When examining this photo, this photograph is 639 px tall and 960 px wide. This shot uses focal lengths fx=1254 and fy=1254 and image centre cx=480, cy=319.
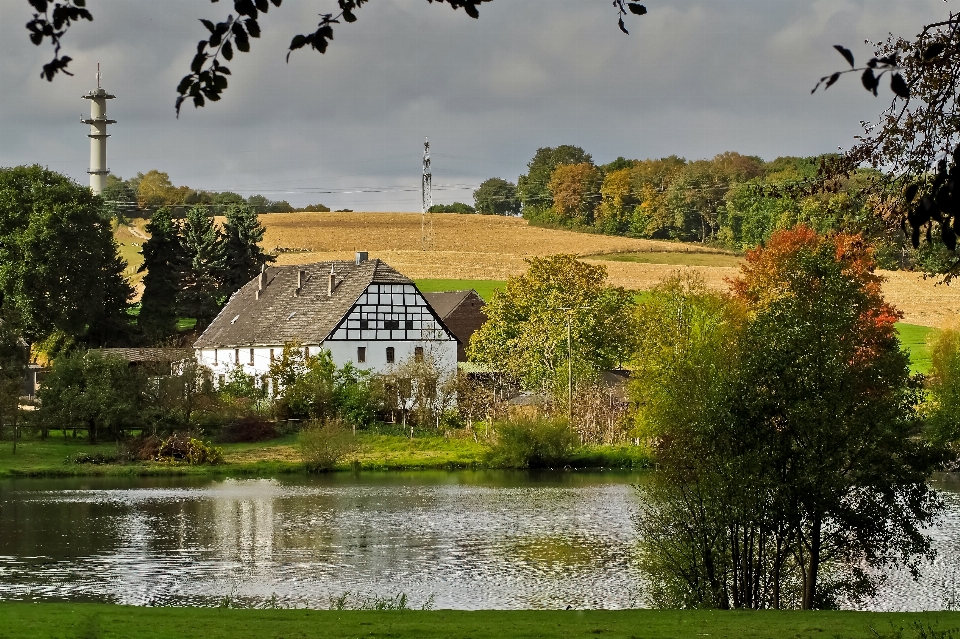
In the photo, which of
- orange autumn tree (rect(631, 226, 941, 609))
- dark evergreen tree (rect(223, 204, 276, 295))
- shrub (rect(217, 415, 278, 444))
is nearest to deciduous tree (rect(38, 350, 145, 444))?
shrub (rect(217, 415, 278, 444))

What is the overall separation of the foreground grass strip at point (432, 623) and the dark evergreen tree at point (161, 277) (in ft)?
226

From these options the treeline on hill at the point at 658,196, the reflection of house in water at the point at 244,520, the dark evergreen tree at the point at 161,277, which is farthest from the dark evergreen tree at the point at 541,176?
the reflection of house in water at the point at 244,520

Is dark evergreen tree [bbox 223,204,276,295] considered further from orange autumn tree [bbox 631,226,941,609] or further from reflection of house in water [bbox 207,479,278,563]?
orange autumn tree [bbox 631,226,941,609]

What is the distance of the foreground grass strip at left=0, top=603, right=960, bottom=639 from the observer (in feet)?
46.4

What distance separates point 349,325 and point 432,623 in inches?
2149

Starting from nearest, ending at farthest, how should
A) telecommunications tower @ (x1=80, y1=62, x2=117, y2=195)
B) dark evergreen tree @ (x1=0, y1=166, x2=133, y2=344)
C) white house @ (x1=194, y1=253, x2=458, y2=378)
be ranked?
white house @ (x1=194, y1=253, x2=458, y2=378) < dark evergreen tree @ (x1=0, y1=166, x2=133, y2=344) < telecommunications tower @ (x1=80, y1=62, x2=117, y2=195)

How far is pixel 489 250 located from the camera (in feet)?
397

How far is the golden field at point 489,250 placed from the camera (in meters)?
98.2

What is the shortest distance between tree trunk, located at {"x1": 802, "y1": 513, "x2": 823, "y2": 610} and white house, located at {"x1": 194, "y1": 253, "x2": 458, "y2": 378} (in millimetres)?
45585

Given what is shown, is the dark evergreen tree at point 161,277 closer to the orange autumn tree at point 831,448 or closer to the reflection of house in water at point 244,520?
the reflection of house in water at point 244,520

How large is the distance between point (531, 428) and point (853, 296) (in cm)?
2905

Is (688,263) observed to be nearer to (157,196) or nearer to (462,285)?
(462,285)

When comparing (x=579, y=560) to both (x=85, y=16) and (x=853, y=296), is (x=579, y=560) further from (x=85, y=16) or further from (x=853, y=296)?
(x=85, y=16)

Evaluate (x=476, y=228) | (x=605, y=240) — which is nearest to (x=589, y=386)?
(x=605, y=240)
